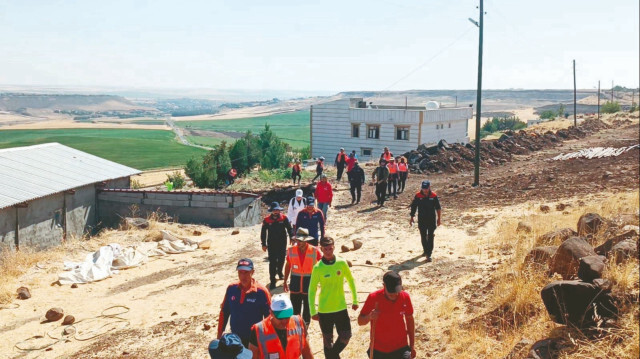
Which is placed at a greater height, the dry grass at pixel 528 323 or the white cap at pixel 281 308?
the white cap at pixel 281 308

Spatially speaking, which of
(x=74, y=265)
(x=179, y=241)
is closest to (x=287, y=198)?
(x=179, y=241)

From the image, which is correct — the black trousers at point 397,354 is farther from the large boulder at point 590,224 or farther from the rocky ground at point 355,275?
the large boulder at point 590,224

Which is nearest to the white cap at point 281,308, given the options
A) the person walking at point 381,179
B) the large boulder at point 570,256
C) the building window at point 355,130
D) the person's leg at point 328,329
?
the person's leg at point 328,329

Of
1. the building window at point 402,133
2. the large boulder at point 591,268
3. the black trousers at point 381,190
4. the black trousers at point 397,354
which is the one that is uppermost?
the building window at point 402,133

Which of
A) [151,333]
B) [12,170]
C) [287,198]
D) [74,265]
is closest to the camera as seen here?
[151,333]

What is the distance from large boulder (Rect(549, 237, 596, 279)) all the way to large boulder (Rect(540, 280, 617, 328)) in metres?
1.50

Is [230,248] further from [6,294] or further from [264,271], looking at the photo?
[6,294]

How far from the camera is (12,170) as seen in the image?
69.0 ft

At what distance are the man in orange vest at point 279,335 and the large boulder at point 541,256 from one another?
5.35 m

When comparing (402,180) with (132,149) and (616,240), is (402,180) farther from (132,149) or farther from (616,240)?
(132,149)

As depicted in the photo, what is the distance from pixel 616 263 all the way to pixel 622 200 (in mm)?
8025

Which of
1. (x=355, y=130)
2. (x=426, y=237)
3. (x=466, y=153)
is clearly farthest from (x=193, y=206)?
(x=355, y=130)

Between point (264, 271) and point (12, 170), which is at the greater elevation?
point (12, 170)

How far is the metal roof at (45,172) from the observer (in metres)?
18.9
